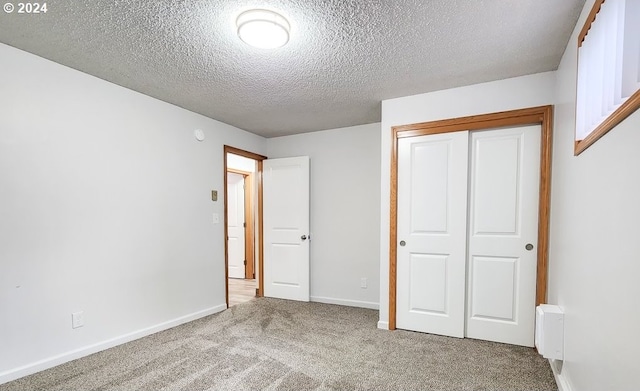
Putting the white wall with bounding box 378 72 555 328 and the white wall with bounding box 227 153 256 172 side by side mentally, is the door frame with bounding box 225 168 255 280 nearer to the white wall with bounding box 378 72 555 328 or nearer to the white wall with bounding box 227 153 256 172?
the white wall with bounding box 227 153 256 172

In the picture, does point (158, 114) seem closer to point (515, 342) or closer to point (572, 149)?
point (572, 149)

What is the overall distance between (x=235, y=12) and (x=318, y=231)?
296 cm

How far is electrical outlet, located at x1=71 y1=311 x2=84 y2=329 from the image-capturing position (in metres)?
2.31

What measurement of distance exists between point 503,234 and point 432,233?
589mm

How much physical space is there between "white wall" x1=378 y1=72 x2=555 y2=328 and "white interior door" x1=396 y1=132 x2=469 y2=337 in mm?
139

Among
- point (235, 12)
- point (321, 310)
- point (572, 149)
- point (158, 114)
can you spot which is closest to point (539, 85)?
point (572, 149)

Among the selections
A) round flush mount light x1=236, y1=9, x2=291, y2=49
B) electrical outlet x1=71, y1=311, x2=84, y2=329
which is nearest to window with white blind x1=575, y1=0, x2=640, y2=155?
round flush mount light x1=236, y1=9, x2=291, y2=49

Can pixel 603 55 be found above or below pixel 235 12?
below

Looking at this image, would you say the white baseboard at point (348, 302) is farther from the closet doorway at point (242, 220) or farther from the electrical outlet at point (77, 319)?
the electrical outlet at point (77, 319)

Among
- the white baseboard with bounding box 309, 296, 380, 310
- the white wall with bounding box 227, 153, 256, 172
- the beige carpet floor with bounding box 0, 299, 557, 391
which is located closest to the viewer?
the beige carpet floor with bounding box 0, 299, 557, 391

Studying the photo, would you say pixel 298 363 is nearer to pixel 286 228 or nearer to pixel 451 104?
pixel 286 228

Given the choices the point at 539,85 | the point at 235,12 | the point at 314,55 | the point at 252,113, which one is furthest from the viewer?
the point at 252,113

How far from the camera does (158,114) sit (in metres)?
3.03

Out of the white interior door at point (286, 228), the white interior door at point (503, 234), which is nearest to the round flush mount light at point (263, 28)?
the white interior door at point (503, 234)
